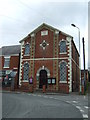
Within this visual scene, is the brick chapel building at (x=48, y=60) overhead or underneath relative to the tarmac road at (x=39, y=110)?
overhead

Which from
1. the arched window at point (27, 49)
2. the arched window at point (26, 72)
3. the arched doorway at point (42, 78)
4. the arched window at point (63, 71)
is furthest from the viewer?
the arched window at point (27, 49)

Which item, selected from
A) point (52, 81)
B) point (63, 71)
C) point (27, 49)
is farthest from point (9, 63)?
point (63, 71)

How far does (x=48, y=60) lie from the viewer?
→ 98.6ft

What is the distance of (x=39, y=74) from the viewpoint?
99.4 ft

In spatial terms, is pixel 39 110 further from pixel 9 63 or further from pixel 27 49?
pixel 9 63

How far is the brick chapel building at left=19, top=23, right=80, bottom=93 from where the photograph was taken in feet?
93.8

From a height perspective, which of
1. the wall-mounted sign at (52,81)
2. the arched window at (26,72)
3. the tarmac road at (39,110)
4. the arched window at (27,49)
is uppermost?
the arched window at (27,49)

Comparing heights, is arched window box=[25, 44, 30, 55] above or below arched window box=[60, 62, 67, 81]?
above

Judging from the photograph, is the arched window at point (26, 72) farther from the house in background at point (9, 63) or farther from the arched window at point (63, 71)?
the arched window at point (63, 71)

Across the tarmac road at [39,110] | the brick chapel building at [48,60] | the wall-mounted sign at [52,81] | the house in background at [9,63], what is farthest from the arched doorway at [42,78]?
the tarmac road at [39,110]

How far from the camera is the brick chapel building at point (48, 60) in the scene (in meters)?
28.6

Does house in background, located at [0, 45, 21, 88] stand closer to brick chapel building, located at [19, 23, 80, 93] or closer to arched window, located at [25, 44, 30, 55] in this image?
brick chapel building, located at [19, 23, 80, 93]

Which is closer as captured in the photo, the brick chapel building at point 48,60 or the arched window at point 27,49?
the brick chapel building at point 48,60

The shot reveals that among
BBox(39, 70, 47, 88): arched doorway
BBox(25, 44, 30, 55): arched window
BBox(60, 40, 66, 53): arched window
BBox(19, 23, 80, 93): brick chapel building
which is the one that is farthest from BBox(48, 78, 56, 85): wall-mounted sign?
BBox(25, 44, 30, 55): arched window
